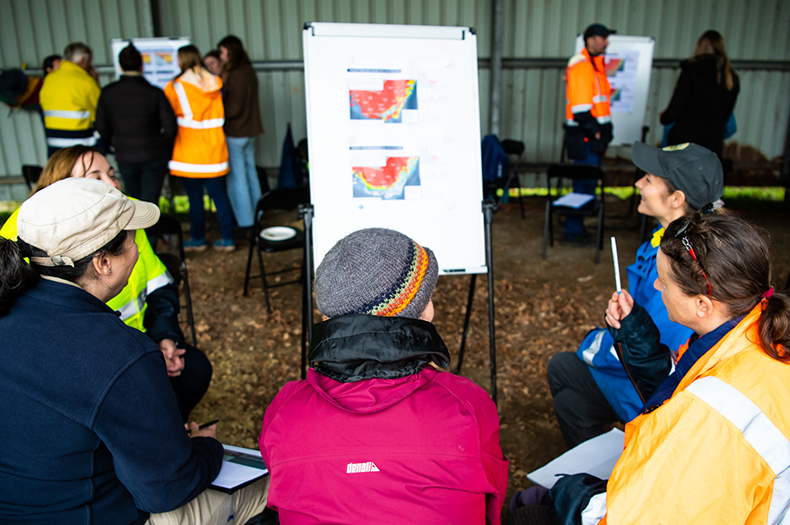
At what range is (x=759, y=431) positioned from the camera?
962mm

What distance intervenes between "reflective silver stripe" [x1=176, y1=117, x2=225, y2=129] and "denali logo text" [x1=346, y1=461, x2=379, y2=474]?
416cm

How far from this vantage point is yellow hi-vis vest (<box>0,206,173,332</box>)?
1.83 meters

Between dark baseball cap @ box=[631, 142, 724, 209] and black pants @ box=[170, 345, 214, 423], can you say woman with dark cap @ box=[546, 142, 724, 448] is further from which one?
black pants @ box=[170, 345, 214, 423]

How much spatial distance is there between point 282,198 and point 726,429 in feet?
9.96

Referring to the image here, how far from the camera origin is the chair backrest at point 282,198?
11.3 ft

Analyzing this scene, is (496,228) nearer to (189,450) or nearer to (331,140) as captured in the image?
(331,140)

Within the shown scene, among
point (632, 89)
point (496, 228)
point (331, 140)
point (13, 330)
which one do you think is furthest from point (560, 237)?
point (13, 330)

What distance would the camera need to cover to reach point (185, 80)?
4312mm

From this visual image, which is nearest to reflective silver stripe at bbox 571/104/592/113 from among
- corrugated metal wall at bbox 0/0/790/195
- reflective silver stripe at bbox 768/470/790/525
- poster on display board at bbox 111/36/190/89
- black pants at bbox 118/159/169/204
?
corrugated metal wall at bbox 0/0/790/195

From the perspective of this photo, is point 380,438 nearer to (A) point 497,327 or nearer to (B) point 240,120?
(A) point 497,327

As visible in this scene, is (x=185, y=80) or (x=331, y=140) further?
(x=185, y=80)

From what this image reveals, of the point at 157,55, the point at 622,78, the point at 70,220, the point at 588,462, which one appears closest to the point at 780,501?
the point at 588,462

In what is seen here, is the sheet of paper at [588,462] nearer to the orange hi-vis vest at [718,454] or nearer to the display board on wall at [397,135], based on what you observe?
the orange hi-vis vest at [718,454]

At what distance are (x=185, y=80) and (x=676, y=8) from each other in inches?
243
